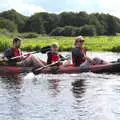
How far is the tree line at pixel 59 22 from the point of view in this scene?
110 meters

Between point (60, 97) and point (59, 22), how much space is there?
326 feet

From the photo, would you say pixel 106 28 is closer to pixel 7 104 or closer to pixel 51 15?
pixel 51 15

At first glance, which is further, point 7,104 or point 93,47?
point 93,47

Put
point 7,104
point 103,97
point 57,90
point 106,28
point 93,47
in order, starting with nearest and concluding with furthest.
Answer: point 7,104 < point 103,97 < point 57,90 < point 93,47 < point 106,28

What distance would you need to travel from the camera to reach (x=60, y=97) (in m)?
16.4

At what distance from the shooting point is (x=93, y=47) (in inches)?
2072

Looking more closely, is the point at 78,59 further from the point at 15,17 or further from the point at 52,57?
the point at 15,17

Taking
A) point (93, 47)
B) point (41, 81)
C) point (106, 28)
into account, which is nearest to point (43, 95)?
point (41, 81)

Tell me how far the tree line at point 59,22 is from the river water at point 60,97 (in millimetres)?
82492

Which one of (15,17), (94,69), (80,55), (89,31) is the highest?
(15,17)

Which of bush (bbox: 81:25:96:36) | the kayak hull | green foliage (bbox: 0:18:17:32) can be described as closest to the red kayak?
the kayak hull

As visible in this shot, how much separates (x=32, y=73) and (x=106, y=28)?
8865 centimetres

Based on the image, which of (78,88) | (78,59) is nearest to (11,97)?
(78,88)

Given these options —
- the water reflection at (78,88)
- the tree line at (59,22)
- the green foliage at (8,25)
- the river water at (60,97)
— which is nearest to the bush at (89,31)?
the tree line at (59,22)
